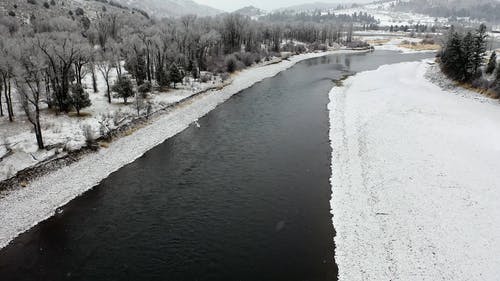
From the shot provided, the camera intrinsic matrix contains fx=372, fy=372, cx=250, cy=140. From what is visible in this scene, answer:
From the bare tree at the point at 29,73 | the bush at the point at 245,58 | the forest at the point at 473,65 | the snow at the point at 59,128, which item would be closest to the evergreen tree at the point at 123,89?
the snow at the point at 59,128

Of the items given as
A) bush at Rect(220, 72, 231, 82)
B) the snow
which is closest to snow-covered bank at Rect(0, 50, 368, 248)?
the snow

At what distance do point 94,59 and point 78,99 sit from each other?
1340 cm

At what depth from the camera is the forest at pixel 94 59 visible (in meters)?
41.7

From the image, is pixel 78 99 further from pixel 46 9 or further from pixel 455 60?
pixel 46 9

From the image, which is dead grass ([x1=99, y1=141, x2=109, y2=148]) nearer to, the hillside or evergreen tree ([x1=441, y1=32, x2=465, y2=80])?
evergreen tree ([x1=441, y1=32, x2=465, y2=80])

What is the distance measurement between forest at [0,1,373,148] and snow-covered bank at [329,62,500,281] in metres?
28.8

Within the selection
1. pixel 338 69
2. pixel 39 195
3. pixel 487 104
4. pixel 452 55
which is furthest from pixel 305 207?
pixel 338 69

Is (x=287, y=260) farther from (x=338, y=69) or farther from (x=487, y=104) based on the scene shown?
(x=338, y=69)

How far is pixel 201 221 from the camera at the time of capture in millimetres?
25297

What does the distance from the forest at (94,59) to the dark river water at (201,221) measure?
1299 centimetres

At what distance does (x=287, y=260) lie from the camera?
21.2 metres

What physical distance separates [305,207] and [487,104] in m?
41.0

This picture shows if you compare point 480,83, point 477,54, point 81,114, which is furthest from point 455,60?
point 81,114

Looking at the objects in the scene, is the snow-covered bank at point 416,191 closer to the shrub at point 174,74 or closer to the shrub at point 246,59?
the shrub at point 174,74
